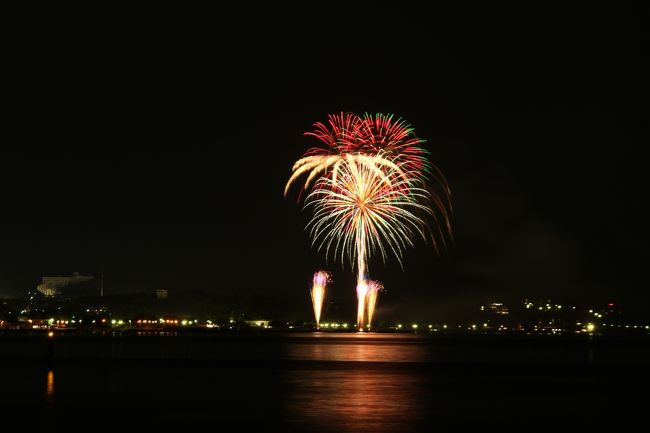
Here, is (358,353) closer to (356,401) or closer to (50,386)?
(50,386)

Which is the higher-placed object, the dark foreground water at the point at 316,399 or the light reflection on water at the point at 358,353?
the dark foreground water at the point at 316,399

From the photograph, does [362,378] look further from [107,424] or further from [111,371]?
[107,424]

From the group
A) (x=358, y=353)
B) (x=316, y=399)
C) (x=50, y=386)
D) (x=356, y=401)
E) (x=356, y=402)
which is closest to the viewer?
(x=356, y=402)

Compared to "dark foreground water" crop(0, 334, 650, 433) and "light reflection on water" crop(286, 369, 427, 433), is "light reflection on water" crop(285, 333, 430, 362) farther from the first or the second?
"light reflection on water" crop(286, 369, 427, 433)

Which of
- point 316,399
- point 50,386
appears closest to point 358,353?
point 50,386

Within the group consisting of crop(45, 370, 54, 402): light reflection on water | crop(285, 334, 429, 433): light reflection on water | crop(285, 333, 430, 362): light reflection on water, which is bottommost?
crop(285, 333, 430, 362): light reflection on water

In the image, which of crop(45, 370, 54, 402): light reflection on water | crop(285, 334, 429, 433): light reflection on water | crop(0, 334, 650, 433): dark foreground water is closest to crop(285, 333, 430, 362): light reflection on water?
crop(0, 334, 650, 433): dark foreground water

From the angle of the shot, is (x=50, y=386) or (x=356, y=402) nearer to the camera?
(x=356, y=402)

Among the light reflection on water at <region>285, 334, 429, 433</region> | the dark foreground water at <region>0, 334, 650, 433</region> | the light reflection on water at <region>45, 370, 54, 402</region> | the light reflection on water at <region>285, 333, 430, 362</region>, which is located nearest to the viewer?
the light reflection on water at <region>285, 334, 429, 433</region>

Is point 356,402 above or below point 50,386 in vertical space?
above

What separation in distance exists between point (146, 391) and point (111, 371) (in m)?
14.9

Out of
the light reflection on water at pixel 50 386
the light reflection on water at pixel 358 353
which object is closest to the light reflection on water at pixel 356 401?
the light reflection on water at pixel 50 386

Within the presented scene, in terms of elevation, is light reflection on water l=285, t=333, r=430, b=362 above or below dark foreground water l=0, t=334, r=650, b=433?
below

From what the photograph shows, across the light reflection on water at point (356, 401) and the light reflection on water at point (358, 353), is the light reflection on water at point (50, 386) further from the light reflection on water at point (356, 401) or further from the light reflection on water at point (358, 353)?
the light reflection on water at point (358, 353)
